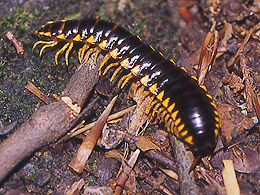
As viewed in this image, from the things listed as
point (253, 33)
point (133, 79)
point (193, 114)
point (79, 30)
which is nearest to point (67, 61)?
point (79, 30)

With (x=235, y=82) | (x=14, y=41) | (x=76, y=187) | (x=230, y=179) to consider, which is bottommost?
(x=76, y=187)

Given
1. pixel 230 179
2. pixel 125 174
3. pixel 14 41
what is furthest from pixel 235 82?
pixel 14 41

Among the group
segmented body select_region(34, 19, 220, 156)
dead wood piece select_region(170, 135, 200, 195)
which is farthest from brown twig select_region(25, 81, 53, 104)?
dead wood piece select_region(170, 135, 200, 195)

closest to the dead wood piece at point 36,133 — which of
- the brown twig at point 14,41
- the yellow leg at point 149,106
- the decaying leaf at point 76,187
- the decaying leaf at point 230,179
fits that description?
the decaying leaf at point 76,187

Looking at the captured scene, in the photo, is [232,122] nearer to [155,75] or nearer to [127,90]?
[155,75]

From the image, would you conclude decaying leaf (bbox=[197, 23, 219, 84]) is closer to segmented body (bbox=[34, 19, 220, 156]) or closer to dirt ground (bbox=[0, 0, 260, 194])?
dirt ground (bbox=[0, 0, 260, 194])

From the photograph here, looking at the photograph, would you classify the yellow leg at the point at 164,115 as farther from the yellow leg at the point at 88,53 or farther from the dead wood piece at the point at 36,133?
the yellow leg at the point at 88,53

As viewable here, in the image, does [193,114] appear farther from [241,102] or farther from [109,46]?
[109,46]

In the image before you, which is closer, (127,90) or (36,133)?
(36,133)
